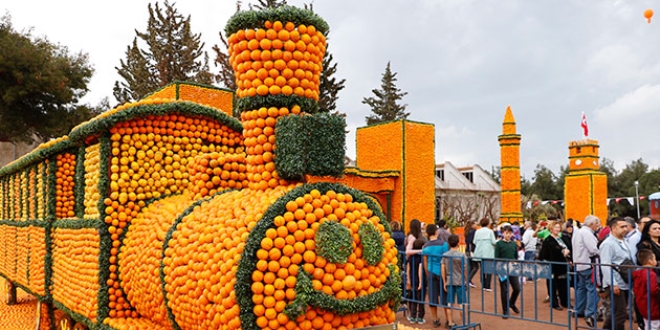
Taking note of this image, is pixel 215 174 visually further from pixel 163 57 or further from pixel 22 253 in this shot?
pixel 163 57

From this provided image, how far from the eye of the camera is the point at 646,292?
6148 mm

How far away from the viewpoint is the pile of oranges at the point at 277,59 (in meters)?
4.48

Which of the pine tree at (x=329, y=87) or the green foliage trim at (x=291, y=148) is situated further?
the pine tree at (x=329, y=87)

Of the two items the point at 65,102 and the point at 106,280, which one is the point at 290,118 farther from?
the point at 65,102

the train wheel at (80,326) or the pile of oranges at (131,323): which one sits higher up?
the pile of oranges at (131,323)

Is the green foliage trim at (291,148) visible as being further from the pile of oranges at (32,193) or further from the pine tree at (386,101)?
the pine tree at (386,101)

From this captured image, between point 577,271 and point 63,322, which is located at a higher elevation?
point 577,271

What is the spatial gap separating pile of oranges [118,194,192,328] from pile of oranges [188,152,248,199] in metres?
0.19

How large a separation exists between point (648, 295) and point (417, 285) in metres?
3.64

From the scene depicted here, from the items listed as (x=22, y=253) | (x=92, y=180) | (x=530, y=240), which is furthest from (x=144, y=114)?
(x=530, y=240)

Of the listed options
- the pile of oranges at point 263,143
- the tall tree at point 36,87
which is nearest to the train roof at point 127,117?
the pile of oranges at point 263,143

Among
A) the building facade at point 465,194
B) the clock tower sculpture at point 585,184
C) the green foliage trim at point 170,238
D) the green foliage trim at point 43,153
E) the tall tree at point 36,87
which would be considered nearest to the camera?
the green foliage trim at point 170,238

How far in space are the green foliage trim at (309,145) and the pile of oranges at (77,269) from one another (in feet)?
8.83

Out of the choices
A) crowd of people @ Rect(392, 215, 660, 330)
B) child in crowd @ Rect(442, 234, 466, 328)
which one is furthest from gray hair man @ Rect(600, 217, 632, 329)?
child in crowd @ Rect(442, 234, 466, 328)
